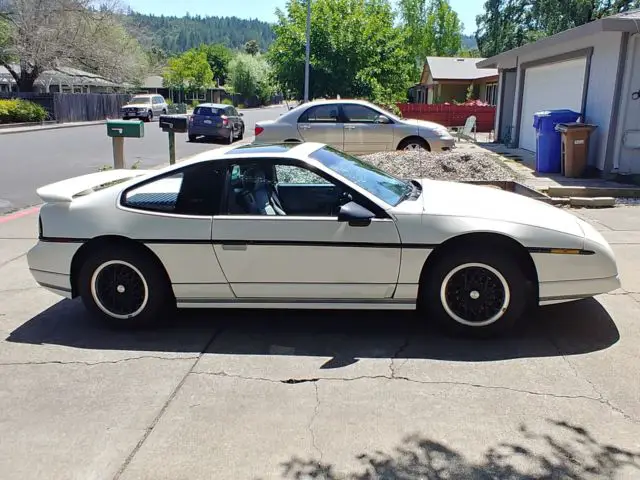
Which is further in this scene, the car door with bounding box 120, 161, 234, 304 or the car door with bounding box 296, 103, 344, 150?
the car door with bounding box 296, 103, 344, 150

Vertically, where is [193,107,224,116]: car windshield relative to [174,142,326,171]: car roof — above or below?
above

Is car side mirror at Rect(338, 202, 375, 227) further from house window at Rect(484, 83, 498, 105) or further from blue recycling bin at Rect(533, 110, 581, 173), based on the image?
house window at Rect(484, 83, 498, 105)

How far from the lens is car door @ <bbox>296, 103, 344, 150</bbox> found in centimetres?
1282

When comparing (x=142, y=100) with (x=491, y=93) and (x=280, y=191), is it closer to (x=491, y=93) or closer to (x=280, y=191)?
(x=491, y=93)

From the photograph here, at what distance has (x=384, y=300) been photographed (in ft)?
14.1

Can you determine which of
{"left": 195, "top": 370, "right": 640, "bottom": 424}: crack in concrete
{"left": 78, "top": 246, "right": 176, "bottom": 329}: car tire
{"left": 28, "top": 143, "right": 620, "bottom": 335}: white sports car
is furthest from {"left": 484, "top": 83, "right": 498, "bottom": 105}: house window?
{"left": 195, "top": 370, "right": 640, "bottom": 424}: crack in concrete

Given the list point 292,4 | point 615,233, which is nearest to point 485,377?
point 615,233

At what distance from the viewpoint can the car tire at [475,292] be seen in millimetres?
4129

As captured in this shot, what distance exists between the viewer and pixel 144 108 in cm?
3962

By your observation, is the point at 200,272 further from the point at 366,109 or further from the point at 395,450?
the point at 366,109

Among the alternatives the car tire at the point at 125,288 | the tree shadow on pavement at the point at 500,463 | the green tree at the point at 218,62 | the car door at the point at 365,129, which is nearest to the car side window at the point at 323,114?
the car door at the point at 365,129

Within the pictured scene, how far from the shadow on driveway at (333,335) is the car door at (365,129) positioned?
8336mm

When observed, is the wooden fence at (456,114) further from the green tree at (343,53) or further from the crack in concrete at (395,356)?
the crack in concrete at (395,356)

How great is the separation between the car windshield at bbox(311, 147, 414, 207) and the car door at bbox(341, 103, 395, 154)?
7.86 meters
